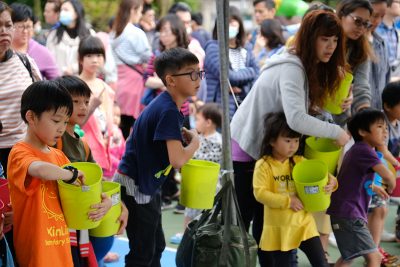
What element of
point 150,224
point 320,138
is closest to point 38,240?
point 150,224

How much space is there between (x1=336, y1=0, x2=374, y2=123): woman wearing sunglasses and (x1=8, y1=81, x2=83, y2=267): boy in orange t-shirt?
2.28 meters

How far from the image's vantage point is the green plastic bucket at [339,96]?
4.81m

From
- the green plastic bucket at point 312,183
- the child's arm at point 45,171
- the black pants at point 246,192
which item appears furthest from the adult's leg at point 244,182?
the child's arm at point 45,171

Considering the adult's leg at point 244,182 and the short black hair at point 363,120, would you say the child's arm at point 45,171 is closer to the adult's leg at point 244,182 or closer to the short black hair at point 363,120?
the adult's leg at point 244,182

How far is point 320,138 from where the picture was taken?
4.94m

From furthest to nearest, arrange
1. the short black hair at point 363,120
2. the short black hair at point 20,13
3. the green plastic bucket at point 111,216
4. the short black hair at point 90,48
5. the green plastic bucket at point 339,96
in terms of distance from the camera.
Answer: the short black hair at point 90,48 → the short black hair at point 20,13 → the short black hair at point 363,120 → the green plastic bucket at point 339,96 → the green plastic bucket at point 111,216

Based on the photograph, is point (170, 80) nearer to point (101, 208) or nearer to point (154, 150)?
point (154, 150)

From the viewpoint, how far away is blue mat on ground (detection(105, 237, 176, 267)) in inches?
224

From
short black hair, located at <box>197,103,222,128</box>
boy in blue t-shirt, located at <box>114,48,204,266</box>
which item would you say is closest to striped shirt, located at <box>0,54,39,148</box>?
boy in blue t-shirt, located at <box>114,48,204,266</box>

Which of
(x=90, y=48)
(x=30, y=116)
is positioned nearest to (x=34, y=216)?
(x=30, y=116)

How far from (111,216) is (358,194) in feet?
6.23

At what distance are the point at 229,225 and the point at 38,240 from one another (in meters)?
1.27

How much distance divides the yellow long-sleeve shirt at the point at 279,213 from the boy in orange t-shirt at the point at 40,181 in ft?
4.55

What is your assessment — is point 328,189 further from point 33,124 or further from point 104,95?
point 104,95
